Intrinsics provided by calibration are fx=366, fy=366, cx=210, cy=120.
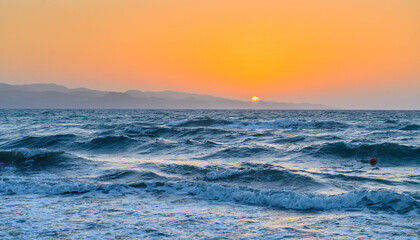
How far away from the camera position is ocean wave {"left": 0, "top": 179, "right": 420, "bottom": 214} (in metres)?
8.81

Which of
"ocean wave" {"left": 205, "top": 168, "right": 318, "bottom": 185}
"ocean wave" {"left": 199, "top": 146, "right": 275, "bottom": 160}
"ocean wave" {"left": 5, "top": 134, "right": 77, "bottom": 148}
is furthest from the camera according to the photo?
"ocean wave" {"left": 5, "top": 134, "right": 77, "bottom": 148}

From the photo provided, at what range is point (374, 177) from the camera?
12.4 m

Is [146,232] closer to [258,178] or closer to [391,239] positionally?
[391,239]

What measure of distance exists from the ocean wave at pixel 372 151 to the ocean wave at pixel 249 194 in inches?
339

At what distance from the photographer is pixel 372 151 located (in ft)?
61.3

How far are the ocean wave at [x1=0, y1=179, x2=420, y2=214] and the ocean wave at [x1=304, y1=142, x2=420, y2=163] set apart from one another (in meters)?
8.62

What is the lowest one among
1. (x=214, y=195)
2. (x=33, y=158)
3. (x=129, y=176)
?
(x=33, y=158)

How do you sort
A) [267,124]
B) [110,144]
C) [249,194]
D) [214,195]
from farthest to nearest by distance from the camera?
[267,124] < [110,144] < [214,195] < [249,194]

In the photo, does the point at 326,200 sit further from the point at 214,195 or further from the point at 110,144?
the point at 110,144

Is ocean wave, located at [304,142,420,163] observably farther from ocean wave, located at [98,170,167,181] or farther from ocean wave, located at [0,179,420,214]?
ocean wave, located at [98,170,167,181]

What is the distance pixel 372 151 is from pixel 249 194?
11.5 meters

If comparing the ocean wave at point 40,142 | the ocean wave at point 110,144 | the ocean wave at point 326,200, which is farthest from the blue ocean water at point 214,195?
the ocean wave at point 40,142

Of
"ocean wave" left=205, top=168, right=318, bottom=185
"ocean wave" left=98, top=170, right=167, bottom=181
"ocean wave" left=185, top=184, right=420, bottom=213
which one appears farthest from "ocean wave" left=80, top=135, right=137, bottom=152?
"ocean wave" left=185, top=184, right=420, bottom=213

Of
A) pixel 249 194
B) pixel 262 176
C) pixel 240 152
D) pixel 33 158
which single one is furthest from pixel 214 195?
pixel 33 158
